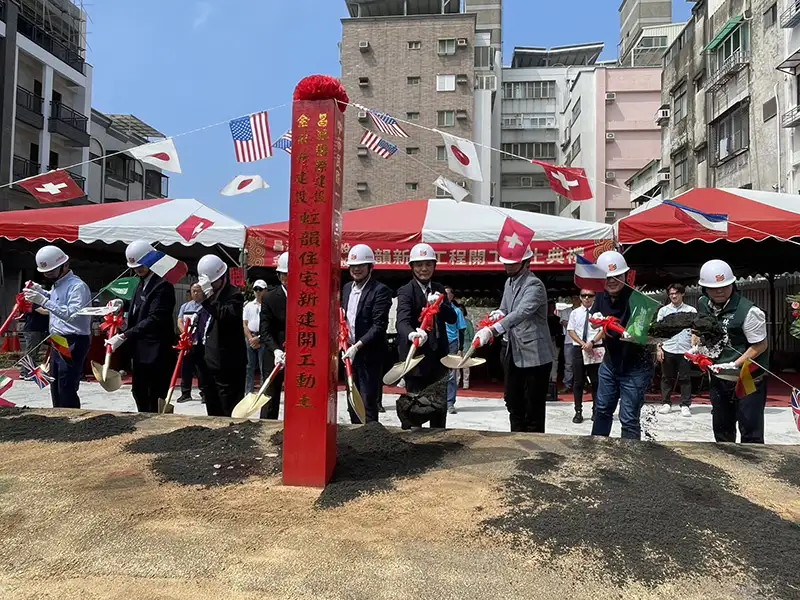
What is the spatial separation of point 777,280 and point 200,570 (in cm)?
1395

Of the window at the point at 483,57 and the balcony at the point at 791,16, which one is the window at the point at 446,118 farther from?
the balcony at the point at 791,16

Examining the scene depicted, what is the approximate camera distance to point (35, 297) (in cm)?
396

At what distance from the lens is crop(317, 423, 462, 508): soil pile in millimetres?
2355

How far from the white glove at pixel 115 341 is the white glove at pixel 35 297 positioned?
0.63 m

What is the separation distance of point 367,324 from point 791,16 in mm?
13562

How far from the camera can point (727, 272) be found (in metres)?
3.17

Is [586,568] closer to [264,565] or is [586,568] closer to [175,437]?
[264,565]

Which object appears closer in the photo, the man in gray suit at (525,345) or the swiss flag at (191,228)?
the man in gray suit at (525,345)

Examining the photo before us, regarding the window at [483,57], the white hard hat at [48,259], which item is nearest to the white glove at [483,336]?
the white hard hat at [48,259]

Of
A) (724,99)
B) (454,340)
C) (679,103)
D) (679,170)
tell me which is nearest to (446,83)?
(679,103)

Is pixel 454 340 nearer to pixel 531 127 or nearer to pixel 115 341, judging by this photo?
pixel 115 341

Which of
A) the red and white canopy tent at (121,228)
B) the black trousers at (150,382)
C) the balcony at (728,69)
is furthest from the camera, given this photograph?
the balcony at (728,69)

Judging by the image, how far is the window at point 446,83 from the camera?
26.6 meters

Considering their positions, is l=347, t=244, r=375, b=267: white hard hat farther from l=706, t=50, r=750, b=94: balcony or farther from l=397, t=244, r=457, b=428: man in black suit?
l=706, t=50, r=750, b=94: balcony
